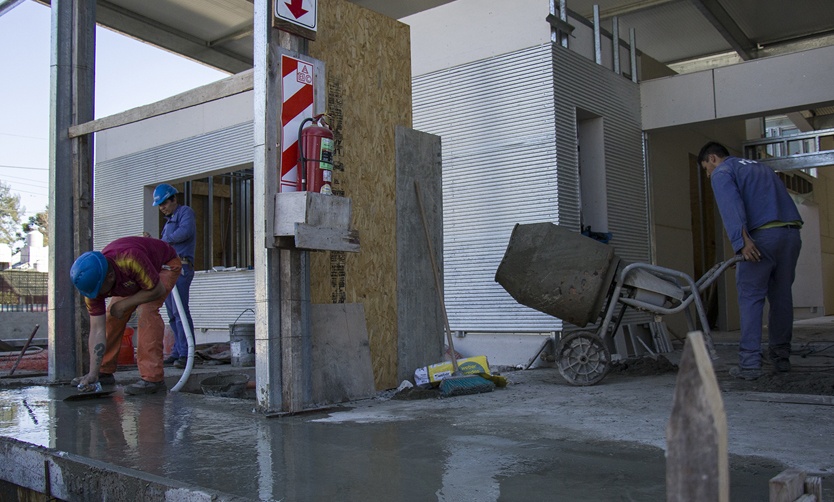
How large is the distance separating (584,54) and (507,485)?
7.27 meters

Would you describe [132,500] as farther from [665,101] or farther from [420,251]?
[665,101]

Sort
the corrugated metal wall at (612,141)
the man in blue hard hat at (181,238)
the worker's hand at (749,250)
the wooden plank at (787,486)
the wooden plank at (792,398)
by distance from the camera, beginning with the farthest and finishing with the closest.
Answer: the man in blue hard hat at (181,238)
the corrugated metal wall at (612,141)
the worker's hand at (749,250)
the wooden plank at (792,398)
the wooden plank at (787,486)

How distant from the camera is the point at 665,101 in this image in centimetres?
975

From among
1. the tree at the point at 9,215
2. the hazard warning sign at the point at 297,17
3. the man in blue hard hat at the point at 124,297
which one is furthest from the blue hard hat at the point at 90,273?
the tree at the point at 9,215

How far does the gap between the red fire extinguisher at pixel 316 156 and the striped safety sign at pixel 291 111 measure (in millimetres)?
139

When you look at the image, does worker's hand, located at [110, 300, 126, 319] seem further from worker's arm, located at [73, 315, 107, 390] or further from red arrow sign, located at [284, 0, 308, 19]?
red arrow sign, located at [284, 0, 308, 19]

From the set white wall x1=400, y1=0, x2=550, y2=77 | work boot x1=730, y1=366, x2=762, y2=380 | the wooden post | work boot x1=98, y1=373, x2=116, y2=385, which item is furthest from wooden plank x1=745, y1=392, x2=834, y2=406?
work boot x1=98, y1=373, x2=116, y2=385

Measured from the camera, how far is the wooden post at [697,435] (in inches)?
58.3

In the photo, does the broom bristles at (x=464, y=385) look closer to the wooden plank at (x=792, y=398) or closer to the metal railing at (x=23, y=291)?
the wooden plank at (x=792, y=398)

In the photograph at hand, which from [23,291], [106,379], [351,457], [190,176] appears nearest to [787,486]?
[351,457]

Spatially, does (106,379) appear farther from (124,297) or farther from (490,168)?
(490,168)

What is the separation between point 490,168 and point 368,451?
5235 mm

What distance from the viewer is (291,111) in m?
5.18

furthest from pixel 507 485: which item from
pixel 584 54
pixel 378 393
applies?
pixel 584 54
